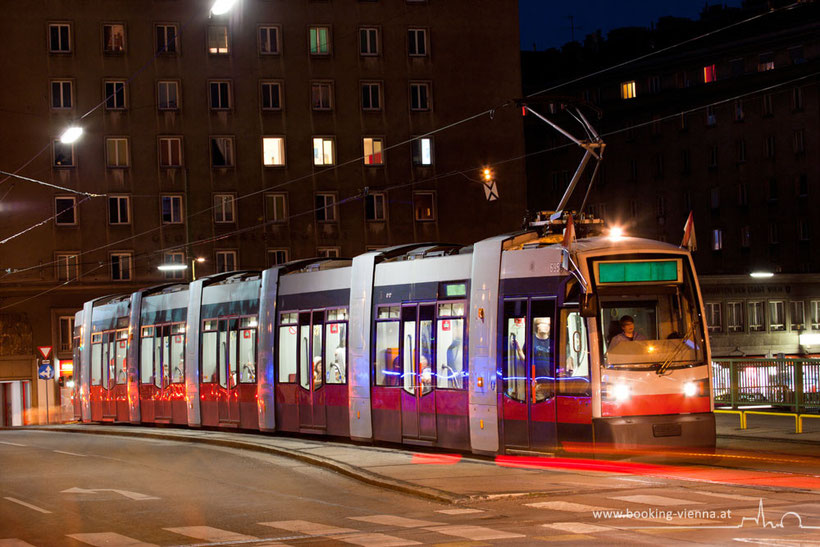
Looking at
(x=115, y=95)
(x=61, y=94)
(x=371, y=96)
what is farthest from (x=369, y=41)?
(x=61, y=94)

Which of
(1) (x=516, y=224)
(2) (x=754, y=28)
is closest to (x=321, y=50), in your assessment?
(1) (x=516, y=224)

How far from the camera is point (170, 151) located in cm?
5881

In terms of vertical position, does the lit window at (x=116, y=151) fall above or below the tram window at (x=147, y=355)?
above

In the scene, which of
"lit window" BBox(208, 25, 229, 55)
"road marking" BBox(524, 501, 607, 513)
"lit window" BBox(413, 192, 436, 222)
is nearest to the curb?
"road marking" BBox(524, 501, 607, 513)

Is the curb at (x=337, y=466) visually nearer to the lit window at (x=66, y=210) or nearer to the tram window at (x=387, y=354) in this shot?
the tram window at (x=387, y=354)

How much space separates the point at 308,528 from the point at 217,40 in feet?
164

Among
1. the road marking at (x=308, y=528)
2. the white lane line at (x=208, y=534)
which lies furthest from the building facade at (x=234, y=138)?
the white lane line at (x=208, y=534)

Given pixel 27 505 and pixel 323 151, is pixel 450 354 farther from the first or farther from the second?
pixel 323 151

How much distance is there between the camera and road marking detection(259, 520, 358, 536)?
11.6m

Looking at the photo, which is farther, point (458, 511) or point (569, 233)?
point (569, 233)

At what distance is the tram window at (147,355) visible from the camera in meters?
31.8

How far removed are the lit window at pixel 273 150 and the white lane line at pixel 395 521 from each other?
4774cm

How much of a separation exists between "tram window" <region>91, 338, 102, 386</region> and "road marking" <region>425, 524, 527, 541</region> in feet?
85.5

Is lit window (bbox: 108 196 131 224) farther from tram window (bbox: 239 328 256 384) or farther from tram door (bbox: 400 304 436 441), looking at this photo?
tram door (bbox: 400 304 436 441)
